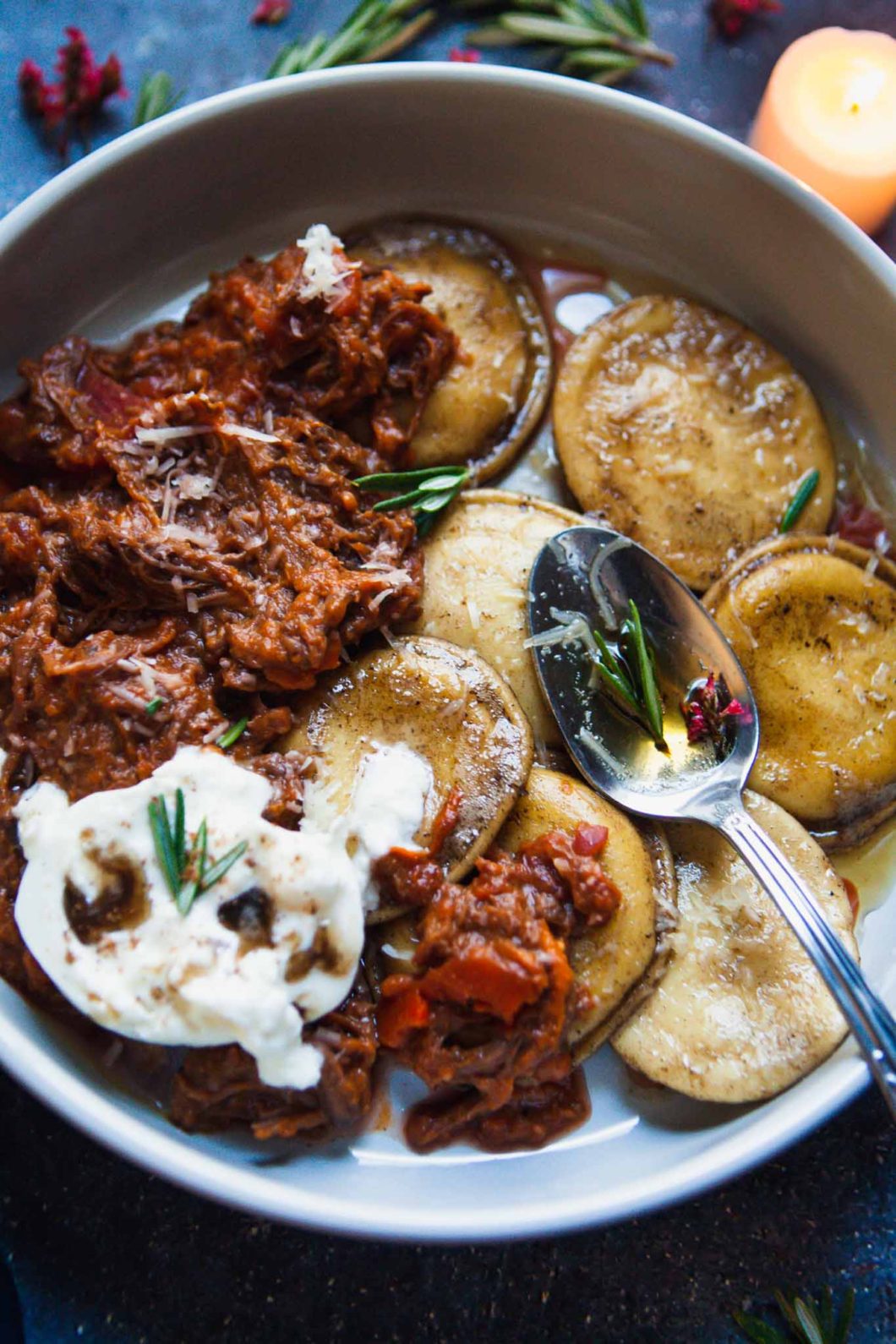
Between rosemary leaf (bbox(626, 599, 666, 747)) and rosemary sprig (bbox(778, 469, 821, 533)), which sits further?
rosemary sprig (bbox(778, 469, 821, 533))

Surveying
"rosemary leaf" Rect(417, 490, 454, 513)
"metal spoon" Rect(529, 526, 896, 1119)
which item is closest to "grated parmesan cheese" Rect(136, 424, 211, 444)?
"rosemary leaf" Rect(417, 490, 454, 513)

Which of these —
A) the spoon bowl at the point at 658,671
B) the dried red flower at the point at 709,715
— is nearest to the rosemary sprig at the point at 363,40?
the spoon bowl at the point at 658,671

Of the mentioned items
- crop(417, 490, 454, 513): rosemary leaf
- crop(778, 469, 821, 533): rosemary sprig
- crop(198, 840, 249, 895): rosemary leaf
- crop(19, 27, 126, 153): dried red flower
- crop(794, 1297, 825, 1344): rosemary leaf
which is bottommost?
crop(794, 1297, 825, 1344): rosemary leaf

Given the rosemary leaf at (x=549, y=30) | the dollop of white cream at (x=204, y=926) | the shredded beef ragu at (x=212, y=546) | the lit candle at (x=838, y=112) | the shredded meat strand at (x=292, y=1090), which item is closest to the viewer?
the dollop of white cream at (x=204, y=926)

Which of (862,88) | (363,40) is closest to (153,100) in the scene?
(363,40)

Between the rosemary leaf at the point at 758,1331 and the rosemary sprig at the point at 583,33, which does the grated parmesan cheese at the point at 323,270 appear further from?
the rosemary leaf at the point at 758,1331

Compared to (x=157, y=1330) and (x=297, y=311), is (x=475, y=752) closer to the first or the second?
(x=297, y=311)

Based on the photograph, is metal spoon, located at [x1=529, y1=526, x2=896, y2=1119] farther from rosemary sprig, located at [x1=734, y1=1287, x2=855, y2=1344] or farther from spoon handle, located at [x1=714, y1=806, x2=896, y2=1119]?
rosemary sprig, located at [x1=734, y1=1287, x2=855, y2=1344]

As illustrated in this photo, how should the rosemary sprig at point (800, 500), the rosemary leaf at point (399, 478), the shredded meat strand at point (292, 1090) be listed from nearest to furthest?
the shredded meat strand at point (292, 1090) < the rosemary leaf at point (399, 478) < the rosemary sprig at point (800, 500)
